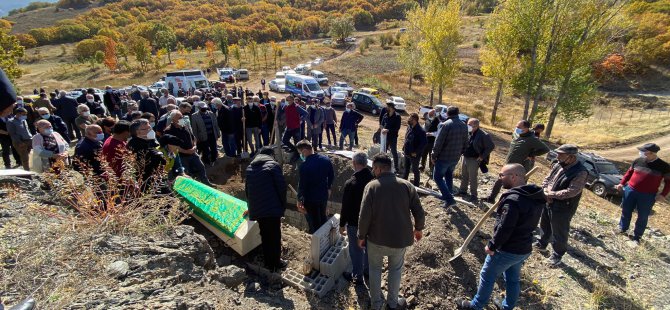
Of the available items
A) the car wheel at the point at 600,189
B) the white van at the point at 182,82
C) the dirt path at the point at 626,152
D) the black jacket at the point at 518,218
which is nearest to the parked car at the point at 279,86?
the white van at the point at 182,82

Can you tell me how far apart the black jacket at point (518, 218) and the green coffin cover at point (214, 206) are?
11.4 feet

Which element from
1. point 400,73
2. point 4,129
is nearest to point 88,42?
point 400,73

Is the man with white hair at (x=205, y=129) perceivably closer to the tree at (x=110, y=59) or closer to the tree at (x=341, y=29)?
the tree at (x=110, y=59)

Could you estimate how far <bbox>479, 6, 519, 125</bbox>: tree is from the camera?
2106 centimetres

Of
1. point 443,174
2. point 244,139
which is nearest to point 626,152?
point 443,174

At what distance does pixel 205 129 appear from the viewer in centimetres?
838

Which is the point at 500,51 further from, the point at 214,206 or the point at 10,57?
the point at 10,57

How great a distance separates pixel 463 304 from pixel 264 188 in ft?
9.47

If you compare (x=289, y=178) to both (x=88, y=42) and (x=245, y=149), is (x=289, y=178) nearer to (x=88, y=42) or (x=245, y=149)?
(x=245, y=149)

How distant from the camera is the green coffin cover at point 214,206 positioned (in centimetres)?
505

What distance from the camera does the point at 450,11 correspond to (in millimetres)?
25125

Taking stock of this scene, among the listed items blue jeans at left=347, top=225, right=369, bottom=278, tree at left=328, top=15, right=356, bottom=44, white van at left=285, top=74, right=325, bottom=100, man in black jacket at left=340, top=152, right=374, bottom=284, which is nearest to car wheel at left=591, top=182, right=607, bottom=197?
blue jeans at left=347, top=225, right=369, bottom=278

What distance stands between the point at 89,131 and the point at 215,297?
2.98 meters

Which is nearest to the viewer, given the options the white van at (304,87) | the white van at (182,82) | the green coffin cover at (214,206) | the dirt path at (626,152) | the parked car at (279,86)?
the green coffin cover at (214,206)
